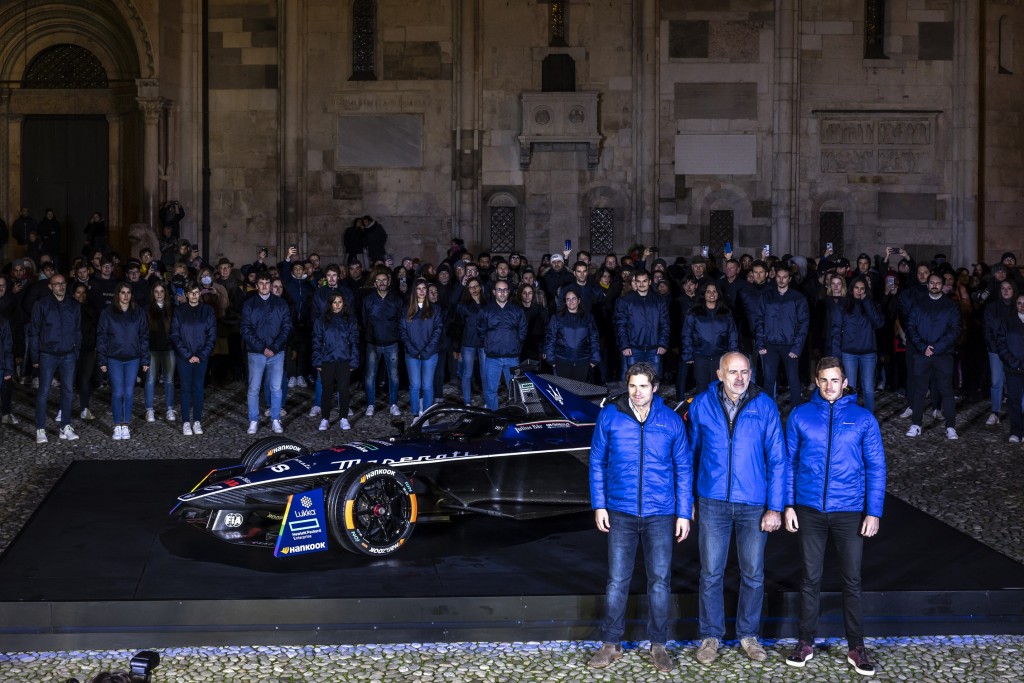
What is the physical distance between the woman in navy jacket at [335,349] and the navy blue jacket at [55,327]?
2675 mm

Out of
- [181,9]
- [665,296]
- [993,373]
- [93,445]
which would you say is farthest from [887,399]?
[181,9]

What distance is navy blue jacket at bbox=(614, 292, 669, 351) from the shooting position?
16.1 m

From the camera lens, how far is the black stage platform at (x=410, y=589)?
8258 millimetres

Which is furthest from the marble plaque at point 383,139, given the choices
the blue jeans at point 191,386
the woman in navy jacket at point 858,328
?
the woman in navy jacket at point 858,328

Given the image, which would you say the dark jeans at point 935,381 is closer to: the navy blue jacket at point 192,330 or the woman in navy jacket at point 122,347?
the navy blue jacket at point 192,330

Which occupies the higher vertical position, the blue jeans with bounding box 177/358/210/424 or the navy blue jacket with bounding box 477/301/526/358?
the navy blue jacket with bounding box 477/301/526/358

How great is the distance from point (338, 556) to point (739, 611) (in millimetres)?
3024

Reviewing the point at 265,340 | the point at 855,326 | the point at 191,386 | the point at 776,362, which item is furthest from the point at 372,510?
the point at 855,326

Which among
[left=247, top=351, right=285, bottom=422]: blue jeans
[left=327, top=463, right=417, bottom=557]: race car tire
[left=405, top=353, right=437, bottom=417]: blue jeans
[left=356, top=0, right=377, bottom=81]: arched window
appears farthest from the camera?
[left=356, top=0, right=377, bottom=81]: arched window

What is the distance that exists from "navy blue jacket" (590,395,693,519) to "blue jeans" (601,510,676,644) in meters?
0.09

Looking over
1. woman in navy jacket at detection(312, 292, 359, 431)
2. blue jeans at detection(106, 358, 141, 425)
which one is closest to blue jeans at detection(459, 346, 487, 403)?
woman in navy jacket at detection(312, 292, 359, 431)

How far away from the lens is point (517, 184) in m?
25.9

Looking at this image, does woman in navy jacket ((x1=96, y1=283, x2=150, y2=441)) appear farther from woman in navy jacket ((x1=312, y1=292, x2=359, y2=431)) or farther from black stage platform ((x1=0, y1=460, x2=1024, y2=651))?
black stage platform ((x1=0, y1=460, x2=1024, y2=651))

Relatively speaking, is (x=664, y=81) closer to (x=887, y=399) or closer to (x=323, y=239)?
(x=323, y=239)
